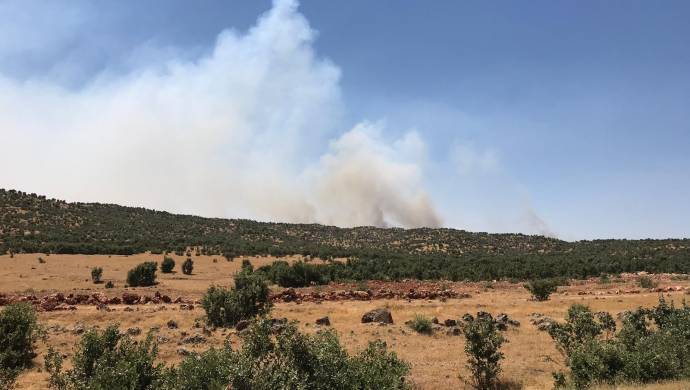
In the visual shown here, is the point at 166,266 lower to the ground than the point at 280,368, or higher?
higher

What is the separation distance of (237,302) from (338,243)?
80736 mm

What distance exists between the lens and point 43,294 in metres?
41.2

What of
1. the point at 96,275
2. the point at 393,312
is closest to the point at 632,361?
the point at 393,312

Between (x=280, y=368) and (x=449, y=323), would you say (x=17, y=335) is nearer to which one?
(x=280, y=368)

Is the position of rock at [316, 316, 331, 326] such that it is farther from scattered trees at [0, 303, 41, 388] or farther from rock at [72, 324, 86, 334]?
scattered trees at [0, 303, 41, 388]

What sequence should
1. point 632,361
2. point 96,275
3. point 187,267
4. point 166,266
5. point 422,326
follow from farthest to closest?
point 187,267, point 166,266, point 96,275, point 422,326, point 632,361

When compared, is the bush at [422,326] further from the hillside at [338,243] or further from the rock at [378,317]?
the hillside at [338,243]

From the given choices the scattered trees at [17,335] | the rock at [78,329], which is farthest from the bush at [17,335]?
the rock at [78,329]

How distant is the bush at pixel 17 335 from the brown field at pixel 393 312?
0.78m

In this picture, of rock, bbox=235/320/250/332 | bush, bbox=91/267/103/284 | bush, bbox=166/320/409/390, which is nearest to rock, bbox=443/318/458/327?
rock, bbox=235/320/250/332

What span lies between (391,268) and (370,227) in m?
70.2

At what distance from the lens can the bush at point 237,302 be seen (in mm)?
30062

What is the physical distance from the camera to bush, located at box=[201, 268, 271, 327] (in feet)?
98.6

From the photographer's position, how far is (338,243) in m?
111
